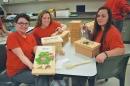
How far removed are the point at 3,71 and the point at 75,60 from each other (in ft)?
3.19

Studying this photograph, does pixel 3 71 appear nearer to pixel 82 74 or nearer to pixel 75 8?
pixel 82 74

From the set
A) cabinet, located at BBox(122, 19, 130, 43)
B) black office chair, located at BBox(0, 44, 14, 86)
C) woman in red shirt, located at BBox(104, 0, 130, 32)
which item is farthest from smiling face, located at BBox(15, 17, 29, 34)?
cabinet, located at BBox(122, 19, 130, 43)

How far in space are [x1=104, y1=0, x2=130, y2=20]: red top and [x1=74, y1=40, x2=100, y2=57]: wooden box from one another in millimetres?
2057

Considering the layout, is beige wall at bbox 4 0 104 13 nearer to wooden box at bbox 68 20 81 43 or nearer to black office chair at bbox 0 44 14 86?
wooden box at bbox 68 20 81 43

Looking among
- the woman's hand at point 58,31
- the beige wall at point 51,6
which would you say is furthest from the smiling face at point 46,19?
the beige wall at point 51,6

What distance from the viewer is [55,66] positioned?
2283 millimetres

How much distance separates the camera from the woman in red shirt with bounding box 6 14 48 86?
253cm

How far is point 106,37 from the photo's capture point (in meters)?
2.68

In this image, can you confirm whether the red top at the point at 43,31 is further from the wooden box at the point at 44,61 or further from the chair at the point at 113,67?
the chair at the point at 113,67

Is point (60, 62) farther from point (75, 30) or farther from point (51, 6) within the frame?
point (51, 6)

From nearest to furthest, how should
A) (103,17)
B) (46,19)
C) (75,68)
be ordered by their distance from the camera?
(75,68) < (103,17) < (46,19)

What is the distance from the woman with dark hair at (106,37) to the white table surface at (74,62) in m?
0.16

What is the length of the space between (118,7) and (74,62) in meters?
2.50

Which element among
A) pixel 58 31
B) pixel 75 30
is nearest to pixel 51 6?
pixel 58 31
